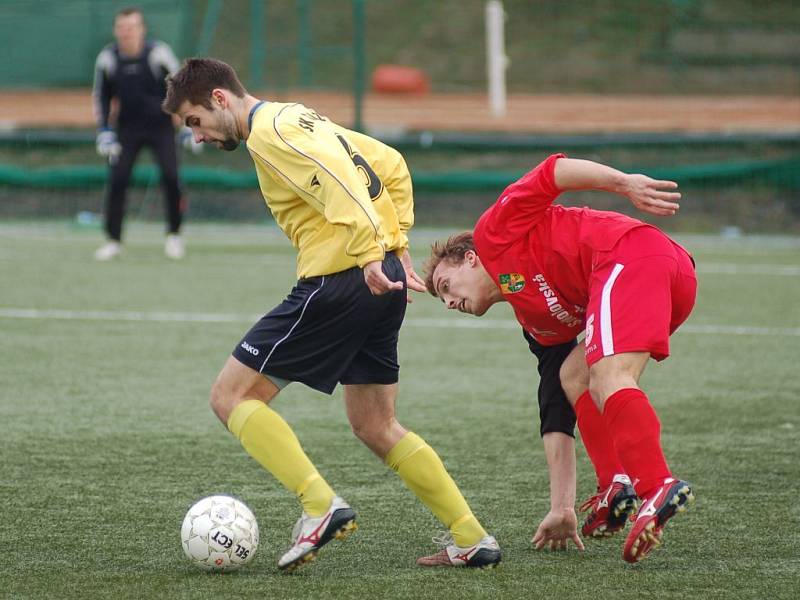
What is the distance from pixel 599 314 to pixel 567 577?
2.62 feet

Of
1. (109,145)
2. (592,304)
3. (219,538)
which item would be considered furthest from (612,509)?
(109,145)

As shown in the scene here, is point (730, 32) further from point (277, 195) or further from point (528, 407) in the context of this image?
point (277, 195)

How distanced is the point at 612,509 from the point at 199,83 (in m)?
1.92

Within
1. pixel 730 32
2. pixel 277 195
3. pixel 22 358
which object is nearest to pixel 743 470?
pixel 277 195

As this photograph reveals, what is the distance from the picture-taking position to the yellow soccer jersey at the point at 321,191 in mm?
4062

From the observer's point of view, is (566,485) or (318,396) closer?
(566,485)

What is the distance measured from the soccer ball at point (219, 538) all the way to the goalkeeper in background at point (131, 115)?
886cm

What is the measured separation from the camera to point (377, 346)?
4.38m

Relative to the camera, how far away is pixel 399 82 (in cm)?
2766

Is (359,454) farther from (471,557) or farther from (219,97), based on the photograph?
(219,97)

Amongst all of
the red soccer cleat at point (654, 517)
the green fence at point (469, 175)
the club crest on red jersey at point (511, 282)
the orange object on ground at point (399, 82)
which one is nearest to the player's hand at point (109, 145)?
the green fence at point (469, 175)

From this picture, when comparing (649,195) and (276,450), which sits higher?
(649,195)

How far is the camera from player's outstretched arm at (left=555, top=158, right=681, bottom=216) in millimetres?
4199

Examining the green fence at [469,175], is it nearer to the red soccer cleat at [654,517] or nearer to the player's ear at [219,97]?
the player's ear at [219,97]
